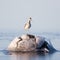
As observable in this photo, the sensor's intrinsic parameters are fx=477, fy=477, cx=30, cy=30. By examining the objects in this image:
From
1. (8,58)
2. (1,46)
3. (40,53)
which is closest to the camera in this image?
(8,58)

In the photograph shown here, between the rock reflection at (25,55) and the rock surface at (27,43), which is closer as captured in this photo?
the rock reflection at (25,55)

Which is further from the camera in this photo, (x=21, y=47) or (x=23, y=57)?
(x=21, y=47)

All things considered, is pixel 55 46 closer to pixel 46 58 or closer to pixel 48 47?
pixel 48 47

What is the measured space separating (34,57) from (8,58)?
1.27m

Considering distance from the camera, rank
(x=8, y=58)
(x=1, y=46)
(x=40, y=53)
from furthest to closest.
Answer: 1. (x=1, y=46)
2. (x=40, y=53)
3. (x=8, y=58)

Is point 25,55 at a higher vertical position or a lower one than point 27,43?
lower

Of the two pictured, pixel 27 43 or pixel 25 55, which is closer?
pixel 25 55

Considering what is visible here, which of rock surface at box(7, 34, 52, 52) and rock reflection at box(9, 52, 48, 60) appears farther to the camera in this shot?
rock surface at box(7, 34, 52, 52)

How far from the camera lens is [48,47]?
2489 centimetres

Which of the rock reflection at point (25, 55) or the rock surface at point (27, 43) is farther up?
the rock surface at point (27, 43)

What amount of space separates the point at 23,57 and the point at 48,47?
3646 millimetres

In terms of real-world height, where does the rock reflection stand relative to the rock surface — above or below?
below

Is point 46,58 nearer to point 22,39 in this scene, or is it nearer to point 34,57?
point 34,57

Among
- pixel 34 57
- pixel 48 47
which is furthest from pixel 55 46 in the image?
pixel 34 57
